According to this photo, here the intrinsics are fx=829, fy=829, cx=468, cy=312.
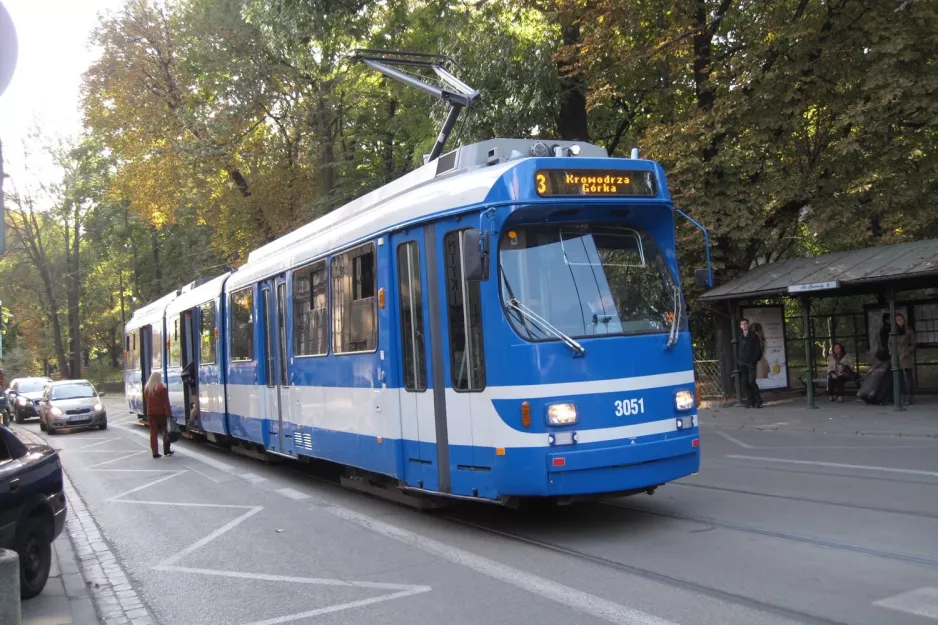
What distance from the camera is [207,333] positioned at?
16.2 meters

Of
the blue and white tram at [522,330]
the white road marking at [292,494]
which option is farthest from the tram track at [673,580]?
the white road marking at [292,494]

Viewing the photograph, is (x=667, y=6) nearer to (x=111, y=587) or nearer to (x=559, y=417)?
(x=559, y=417)

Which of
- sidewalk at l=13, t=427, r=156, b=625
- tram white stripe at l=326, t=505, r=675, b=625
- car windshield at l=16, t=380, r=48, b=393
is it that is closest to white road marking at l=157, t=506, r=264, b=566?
sidewalk at l=13, t=427, r=156, b=625

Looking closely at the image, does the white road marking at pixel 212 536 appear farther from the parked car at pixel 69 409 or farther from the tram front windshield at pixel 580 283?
the parked car at pixel 69 409

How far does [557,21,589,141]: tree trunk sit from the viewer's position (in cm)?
2153

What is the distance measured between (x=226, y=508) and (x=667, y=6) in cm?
1623

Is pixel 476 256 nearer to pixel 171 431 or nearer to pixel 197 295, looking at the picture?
pixel 197 295

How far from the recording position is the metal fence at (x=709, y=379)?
809 inches

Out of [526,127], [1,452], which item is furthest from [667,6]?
[1,452]

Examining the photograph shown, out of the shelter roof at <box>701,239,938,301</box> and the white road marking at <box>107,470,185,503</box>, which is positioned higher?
the shelter roof at <box>701,239,938,301</box>

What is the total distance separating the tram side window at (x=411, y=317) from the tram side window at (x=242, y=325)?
5.64 metres

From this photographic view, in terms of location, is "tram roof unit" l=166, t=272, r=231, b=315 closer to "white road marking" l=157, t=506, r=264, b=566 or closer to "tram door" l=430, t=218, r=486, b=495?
"white road marking" l=157, t=506, r=264, b=566

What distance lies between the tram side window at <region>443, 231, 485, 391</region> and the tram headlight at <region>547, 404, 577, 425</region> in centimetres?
67

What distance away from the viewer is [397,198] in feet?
29.0
